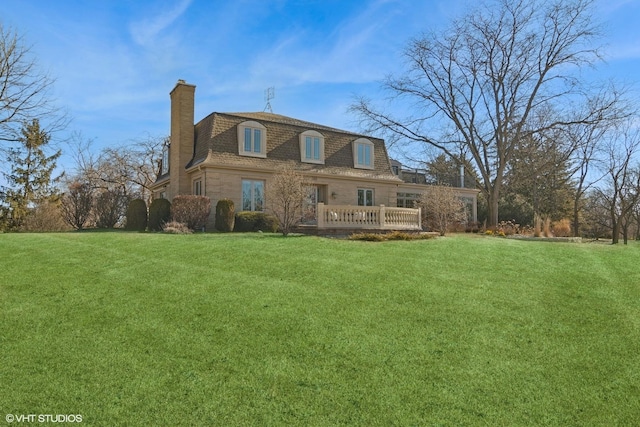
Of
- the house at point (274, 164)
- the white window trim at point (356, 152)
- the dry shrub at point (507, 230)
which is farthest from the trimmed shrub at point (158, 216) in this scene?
the dry shrub at point (507, 230)

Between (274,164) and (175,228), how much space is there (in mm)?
6389

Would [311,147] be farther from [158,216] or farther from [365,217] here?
[158,216]

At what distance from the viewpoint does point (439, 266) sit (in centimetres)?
870

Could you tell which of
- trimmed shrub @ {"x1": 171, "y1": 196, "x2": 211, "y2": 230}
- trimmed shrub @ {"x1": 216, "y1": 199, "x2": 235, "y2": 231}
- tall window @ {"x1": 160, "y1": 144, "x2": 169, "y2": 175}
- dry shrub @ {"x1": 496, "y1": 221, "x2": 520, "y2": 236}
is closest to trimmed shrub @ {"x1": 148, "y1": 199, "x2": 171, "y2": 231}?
trimmed shrub @ {"x1": 171, "y1": 196, "x2": 211, "y2": 230}

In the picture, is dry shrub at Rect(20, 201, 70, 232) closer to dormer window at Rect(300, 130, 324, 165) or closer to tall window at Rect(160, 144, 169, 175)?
tall window at Rect(160, 144, 169, 175)

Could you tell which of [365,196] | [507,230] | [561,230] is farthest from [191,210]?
[561,230]

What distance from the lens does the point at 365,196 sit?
77.8 feet

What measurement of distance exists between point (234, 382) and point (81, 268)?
4984 mm

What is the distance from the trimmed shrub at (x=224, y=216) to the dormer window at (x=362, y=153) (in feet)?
28.4

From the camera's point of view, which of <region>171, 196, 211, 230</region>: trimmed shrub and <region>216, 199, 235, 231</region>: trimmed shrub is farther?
<region>216, 199, 235, 231</region>: trimmed shrub

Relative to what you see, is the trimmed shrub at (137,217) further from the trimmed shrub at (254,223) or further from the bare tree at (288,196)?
the bare tree at (288,196)

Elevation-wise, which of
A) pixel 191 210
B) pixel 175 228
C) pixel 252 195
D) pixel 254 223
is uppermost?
pixel 252 195

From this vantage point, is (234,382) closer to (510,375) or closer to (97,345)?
(97,345)

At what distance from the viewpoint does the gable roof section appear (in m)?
19.5
